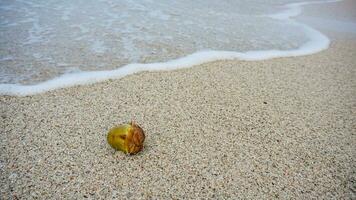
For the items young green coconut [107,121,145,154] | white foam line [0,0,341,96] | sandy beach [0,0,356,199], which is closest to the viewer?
sandy beach [0,0,356,199]

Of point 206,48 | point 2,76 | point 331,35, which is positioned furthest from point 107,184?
point 331,35

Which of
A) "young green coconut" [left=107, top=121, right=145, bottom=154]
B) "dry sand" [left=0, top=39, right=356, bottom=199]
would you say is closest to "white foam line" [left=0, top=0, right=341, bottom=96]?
"dry sand" [left=0, top=39, right=356, bottom=199]

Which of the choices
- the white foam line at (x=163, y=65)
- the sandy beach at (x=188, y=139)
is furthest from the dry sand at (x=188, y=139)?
the white foam line at (x=163, y=65)

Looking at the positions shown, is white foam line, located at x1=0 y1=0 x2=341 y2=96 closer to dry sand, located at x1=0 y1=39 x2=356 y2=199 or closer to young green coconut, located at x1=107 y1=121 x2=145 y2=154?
dry sand, located at x1=0 y1=39 x2=356 y2=199

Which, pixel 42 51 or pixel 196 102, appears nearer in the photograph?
pixel 196 102

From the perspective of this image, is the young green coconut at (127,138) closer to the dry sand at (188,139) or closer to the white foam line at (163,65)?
the dry sand at (188,139)

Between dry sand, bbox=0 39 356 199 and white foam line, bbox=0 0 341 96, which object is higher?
dry sand, bbox=0 39 356 199

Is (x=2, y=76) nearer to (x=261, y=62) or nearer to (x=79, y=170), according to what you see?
(x=79, y=170)
